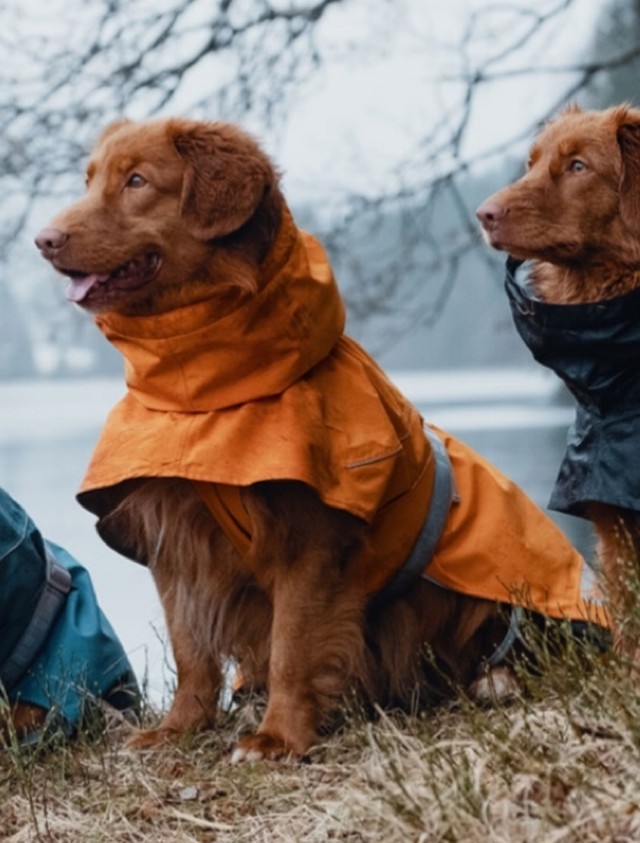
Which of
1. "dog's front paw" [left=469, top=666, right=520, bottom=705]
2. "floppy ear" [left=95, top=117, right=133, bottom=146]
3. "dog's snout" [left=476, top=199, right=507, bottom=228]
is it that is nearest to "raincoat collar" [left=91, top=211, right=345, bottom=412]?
"dog's snout" [left=476, top=199, right=507, bottom=228]

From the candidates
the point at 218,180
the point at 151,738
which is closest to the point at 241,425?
the point at 218,180

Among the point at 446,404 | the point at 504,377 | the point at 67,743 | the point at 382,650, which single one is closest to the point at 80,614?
the point at 67,743

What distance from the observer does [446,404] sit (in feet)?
123

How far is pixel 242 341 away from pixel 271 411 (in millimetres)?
236

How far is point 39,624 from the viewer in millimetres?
5164

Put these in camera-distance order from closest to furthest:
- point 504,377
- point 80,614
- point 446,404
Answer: point 80,614 < point 446,404 < point 504,377

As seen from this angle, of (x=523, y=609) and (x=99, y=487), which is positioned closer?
(x=99, y=487)

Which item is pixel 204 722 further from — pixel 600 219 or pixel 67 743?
pixel 600 219

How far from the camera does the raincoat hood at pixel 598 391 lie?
4613 millimetres

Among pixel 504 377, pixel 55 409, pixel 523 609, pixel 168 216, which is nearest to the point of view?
pixel 168 216

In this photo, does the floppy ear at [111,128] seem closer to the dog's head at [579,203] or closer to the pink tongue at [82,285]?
the pink tongue at [82,285]

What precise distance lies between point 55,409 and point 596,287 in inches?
1735

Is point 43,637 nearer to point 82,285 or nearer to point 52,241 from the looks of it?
point 82,285

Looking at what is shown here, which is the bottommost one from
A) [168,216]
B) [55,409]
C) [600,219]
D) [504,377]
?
[504,377]
